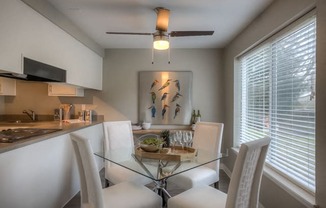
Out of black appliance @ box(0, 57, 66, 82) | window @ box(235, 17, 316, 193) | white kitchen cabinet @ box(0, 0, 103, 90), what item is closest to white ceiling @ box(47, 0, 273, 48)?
white kitchen cabinet @ box(0, 0, 103, 90)

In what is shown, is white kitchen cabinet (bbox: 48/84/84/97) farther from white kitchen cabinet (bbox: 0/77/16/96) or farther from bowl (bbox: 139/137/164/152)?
bowl (bbox: 139/137/164/152)

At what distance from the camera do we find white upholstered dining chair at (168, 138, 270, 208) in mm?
1384

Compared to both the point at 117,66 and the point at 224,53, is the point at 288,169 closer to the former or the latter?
the point at 224,53

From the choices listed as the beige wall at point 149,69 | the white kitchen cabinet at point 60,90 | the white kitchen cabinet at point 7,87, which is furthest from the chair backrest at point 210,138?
the white kitchen cabinet at point 7,87

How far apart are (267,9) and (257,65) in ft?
2.57

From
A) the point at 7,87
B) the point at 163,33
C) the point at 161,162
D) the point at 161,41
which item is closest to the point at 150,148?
the point at 161,162

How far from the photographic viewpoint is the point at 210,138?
2701 millimetres

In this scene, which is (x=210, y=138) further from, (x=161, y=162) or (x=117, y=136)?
(x=117, y=136)

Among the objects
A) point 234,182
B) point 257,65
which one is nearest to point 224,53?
point 257,65

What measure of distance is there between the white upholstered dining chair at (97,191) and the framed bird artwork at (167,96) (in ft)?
7.54

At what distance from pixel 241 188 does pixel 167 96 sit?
2.94 metres

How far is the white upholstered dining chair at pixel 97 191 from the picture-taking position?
1530mm

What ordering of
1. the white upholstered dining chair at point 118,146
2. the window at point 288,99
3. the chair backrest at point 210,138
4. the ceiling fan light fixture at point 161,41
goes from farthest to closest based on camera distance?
the chair backrest at point 210,138 < the white upholstered dining chair at point 118,146 < the ceiling fan light fixture at point 161,41 < the window at point 288,99

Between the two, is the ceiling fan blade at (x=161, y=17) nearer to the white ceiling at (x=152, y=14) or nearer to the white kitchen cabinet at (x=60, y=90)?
the white ceiling at (x=152, y=14)
